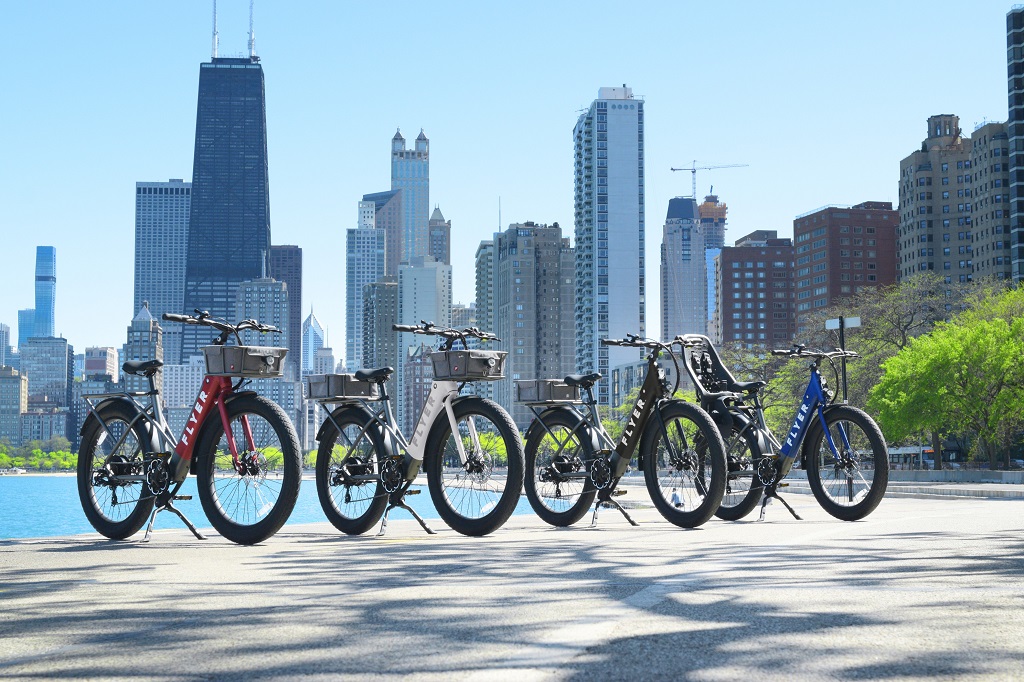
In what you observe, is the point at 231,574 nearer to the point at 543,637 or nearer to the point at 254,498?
the point at 254,498

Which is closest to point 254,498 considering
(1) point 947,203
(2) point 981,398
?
(2) point 981,398

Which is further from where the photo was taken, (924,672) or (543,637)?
(543,637)

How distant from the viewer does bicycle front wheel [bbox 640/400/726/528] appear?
1030 cm

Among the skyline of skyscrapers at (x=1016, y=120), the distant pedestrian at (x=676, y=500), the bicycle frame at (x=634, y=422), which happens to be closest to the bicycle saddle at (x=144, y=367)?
the bicycle frame at (x=634, y=422)

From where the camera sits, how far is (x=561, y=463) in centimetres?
1109

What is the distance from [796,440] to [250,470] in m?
5.74

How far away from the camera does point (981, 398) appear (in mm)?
50219

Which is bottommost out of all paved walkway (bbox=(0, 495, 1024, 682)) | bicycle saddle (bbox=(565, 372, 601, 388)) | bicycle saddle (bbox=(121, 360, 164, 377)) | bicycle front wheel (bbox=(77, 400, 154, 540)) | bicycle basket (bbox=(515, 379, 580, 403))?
paved walkway (bbox=(0, 495, 1024, 682))

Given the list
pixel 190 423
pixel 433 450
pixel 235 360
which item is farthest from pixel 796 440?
pixel 190 423

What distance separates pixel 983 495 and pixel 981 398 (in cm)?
2285

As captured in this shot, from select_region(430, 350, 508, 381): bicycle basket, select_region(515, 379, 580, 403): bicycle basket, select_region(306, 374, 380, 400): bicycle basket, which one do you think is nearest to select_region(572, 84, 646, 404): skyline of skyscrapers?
select_region(515, 379, 580, 403): bicycle basket

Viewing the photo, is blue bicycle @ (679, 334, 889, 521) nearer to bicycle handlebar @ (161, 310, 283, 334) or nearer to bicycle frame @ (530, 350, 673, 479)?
bicycle frame @ (530, 350, 673, 479)

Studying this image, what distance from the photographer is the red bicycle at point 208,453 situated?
8.56 meters

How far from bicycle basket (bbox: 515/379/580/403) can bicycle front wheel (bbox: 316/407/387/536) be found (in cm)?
180
